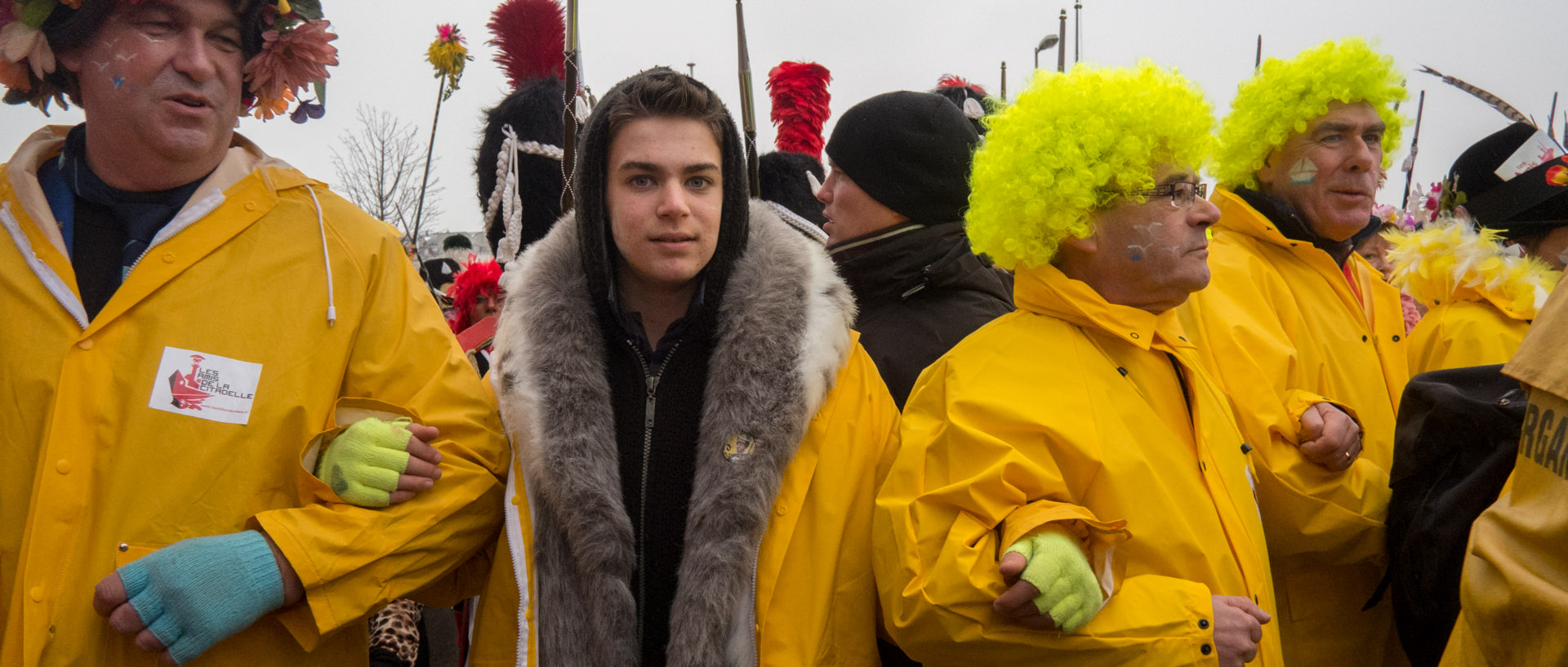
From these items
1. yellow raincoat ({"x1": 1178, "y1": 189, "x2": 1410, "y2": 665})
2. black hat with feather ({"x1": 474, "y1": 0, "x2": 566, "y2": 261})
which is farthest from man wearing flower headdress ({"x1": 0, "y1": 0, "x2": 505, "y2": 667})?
black hat with feather ({"x1": 474, "y1": 0, "x2": 566, "y2": 261})

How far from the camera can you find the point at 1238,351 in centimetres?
286

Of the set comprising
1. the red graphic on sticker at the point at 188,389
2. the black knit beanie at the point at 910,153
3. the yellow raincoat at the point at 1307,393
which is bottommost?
the yellow raincoat at the point at 1307,393

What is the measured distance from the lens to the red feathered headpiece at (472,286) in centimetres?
467

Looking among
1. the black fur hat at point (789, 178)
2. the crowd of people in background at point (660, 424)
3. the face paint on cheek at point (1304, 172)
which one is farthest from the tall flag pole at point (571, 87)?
the face paint on cheek at point (1304, 172)

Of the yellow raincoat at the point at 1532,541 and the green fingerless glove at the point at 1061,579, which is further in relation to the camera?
the green fingerless glove at the point at 1061,579

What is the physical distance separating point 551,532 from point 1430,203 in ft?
15.4

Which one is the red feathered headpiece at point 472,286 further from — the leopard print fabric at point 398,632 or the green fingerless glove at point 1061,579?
the green fingerless glove at point 1061,579

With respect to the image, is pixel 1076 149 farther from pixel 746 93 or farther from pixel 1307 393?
pixel 746 93

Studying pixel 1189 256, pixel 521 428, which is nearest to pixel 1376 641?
pixel 1189 256

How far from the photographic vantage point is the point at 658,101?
2.62 metres

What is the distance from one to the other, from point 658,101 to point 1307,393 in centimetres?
188

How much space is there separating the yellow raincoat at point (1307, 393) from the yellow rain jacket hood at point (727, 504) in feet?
3.34

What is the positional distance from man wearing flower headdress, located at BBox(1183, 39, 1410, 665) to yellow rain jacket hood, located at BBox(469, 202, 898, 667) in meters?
1.04

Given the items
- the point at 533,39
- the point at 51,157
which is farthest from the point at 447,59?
the point at 51,157
